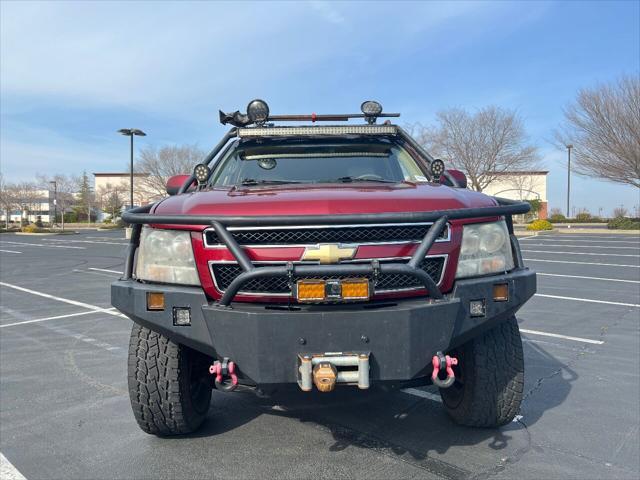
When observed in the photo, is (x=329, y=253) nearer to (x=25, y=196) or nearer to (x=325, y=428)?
(x=325, y=428)

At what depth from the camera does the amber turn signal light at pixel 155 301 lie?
2321 millimetres

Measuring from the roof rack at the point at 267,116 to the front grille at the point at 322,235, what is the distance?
6.21 feet

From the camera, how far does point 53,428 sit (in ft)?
10.2

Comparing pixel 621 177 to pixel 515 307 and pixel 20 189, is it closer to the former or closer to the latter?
pixel 515 307

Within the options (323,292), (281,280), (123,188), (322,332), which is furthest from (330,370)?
(123,188)

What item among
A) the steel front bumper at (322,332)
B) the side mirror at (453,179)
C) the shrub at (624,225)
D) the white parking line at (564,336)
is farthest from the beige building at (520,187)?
the steel front bumper at (322,332)

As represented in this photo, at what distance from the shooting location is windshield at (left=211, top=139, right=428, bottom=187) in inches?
133

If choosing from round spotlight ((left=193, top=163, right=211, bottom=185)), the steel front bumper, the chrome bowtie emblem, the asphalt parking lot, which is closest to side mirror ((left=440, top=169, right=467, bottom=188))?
the steel front bumper

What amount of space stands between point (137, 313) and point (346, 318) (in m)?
1.02

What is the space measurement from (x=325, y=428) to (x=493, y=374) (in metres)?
1.08

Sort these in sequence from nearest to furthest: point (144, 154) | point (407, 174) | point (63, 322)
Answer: point (407, 174), point (63, 322), point (144, 154)

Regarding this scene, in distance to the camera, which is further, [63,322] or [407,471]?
[63,322]

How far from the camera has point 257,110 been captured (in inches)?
153

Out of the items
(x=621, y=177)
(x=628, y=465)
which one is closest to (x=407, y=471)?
(x=628, y=465)
